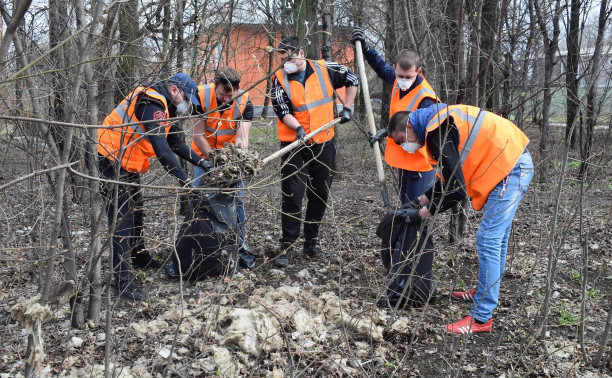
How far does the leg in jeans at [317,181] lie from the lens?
5152mm

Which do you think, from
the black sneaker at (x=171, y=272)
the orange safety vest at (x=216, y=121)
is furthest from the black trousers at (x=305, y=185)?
the black sneaker at (x=171, y=272)

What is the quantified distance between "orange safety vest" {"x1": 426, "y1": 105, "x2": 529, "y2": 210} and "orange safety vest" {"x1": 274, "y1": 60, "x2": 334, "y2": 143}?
1682 mm

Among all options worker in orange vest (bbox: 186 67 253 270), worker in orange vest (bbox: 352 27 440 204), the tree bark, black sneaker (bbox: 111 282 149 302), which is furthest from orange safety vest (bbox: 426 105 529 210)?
the tree bark

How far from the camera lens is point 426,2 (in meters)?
6.11

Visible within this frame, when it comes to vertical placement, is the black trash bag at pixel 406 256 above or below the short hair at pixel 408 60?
below

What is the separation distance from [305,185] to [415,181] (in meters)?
1.02

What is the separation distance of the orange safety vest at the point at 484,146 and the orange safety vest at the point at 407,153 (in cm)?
79

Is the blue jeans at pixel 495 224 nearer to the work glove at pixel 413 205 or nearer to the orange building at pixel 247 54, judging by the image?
the work glove at pixel 413 205

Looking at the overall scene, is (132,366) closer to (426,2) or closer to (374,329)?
(374,329)

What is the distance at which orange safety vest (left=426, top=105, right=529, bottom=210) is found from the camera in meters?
3.54

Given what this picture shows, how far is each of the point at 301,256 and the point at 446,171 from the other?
7.00ft

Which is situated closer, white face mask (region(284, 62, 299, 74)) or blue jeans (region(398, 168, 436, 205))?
blue jeans (region(398, 168, 436, 205))

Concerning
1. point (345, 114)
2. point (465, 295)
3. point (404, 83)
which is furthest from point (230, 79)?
point (465, 295)

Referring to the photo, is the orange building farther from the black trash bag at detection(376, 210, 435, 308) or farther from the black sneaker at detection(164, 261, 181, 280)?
the black sneaker at detection(164, 261, 181, 280)
